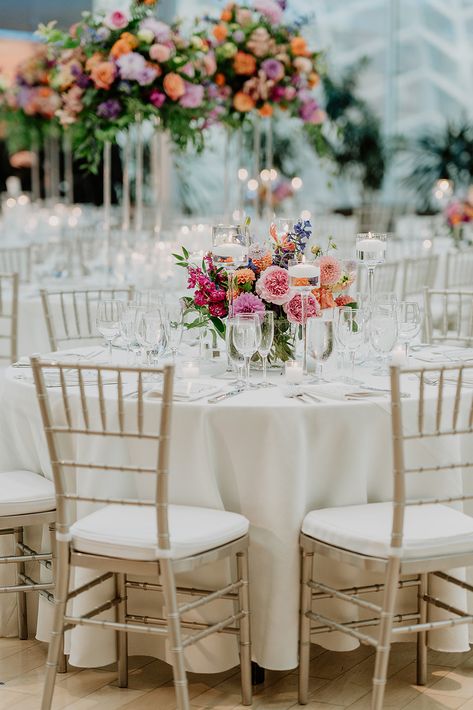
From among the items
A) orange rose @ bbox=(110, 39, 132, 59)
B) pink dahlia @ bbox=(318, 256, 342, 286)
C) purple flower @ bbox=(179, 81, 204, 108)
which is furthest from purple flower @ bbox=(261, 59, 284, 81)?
pink dahlia @ bbox=(318, 256, 342, 286)

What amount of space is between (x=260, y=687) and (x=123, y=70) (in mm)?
3179

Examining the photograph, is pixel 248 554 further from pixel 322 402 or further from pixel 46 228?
pixel 46 228

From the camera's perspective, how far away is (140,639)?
349 cm

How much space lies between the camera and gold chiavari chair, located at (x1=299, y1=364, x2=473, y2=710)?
2.92 meters

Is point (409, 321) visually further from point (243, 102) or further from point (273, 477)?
point (243, 102)

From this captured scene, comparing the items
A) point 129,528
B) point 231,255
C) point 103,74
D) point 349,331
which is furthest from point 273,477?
point 103,74

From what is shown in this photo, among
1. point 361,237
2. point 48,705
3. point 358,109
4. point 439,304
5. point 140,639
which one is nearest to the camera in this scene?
point 48,705

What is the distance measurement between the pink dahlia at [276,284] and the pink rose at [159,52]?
7.22 ft

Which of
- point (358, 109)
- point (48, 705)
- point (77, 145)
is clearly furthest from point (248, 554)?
point (358, 109)

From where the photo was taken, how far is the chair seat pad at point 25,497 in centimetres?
336

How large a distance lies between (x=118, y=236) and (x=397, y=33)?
621 centimetres

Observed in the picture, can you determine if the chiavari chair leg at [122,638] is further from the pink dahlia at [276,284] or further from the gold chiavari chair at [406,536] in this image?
the pink dahlia at [276,284]

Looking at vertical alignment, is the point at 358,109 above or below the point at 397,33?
below

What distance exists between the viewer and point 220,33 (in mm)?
6031
